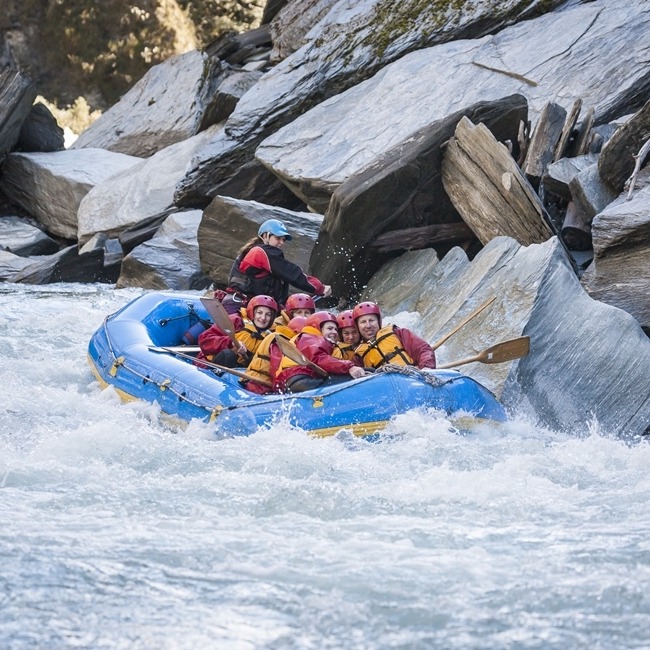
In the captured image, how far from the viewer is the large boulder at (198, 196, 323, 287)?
1022 cm

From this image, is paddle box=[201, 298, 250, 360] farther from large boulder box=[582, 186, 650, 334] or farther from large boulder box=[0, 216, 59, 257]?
large boulder box=[0, 216, 59, 257]

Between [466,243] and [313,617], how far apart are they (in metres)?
6.34

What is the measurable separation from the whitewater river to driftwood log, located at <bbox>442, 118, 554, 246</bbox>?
2479 millimetres

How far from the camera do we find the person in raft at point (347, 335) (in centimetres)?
628

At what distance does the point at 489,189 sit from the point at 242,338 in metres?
2.72

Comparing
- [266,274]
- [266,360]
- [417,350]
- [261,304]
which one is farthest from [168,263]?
[417,350]

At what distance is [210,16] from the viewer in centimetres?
2961

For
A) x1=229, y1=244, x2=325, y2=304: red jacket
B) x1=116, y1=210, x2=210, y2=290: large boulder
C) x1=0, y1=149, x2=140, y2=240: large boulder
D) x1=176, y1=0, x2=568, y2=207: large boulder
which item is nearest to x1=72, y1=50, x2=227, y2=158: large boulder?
x1=0, y1=149, x2=140, y2=240: large boulder

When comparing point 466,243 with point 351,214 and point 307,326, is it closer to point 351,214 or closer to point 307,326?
point 351,214

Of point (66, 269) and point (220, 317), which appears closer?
point (220, 317)

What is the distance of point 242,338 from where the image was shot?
6.89m

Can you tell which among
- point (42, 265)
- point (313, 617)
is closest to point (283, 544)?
point (313, 617)

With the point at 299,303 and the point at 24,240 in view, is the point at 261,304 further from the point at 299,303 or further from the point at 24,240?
the point at 24,240

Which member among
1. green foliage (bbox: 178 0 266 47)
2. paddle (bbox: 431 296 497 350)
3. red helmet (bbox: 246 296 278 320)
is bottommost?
green foliage (bbox: 178 0 266 47)
